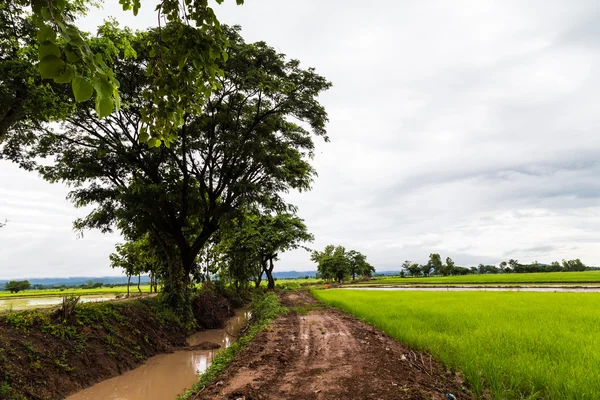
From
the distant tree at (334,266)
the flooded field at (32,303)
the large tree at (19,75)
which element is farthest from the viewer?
the distant tree at (334,266)

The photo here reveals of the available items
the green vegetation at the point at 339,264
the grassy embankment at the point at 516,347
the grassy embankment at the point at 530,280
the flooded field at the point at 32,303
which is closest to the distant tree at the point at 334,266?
the green vegetation at the point at 339,264

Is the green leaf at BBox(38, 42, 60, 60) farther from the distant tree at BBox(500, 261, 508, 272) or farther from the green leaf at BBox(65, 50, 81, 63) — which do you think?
the distant tree at BBox(500, 261, 508, 272)

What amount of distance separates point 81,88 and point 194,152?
15138 millimetres

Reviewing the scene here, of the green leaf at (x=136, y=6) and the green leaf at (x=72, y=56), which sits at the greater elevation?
the green leaf at (x=136, y=6)

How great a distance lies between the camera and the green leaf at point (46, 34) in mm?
1185

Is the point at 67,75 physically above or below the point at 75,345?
above

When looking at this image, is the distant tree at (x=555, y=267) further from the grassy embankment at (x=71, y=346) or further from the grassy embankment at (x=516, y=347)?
the grassy embankment at (x=71, y=346)

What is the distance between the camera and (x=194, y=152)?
1554cm

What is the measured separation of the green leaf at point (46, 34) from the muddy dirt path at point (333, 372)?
224 inches

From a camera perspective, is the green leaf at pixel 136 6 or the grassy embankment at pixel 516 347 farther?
the grassy embankment at pixel 516 347

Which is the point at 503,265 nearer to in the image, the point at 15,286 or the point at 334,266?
the point at 334,266

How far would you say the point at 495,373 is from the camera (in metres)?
5.28

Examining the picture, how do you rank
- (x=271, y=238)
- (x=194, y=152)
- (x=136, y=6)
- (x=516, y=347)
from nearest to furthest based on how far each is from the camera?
1. (x=136, y=6)
2. (x=516, y=347)
3. (x=194, y=152)
4. (x=271, y=238)

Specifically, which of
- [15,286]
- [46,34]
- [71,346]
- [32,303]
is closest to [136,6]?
[46,34]
